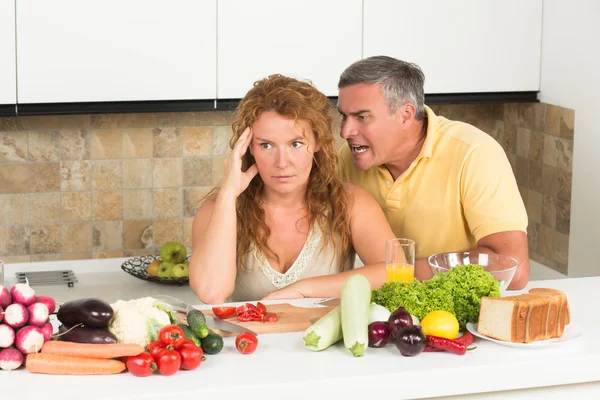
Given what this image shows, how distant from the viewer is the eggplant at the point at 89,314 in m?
1.65

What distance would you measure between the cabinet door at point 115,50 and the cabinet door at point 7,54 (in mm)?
21

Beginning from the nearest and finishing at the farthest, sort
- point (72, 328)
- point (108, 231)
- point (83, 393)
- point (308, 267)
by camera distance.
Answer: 1. point (83, 393)
2. point (72, 328)
3. point (308, 267)
4. point (108, 231)

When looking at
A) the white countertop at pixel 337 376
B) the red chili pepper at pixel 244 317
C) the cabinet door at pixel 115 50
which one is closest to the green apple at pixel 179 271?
the cabinet door at pixel 115 50

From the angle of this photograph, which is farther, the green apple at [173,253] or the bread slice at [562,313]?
the green apple at [173,253]

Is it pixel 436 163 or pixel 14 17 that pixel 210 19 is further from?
pixel 436 163

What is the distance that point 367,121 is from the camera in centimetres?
262

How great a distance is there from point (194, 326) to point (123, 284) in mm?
1731

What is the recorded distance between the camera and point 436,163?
2666 mm

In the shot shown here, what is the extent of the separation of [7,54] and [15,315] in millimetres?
1622

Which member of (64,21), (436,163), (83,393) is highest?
(64,21)

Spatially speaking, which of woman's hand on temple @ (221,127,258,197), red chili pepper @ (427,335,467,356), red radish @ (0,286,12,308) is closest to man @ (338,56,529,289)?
woman's hand on temple @ (221,127,258,197)

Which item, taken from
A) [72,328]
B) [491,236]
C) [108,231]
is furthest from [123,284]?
[72,328]

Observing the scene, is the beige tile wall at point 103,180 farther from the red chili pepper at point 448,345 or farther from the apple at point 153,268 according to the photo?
the red chili pepper at point 448,345

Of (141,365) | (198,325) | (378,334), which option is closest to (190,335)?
(198,325)
